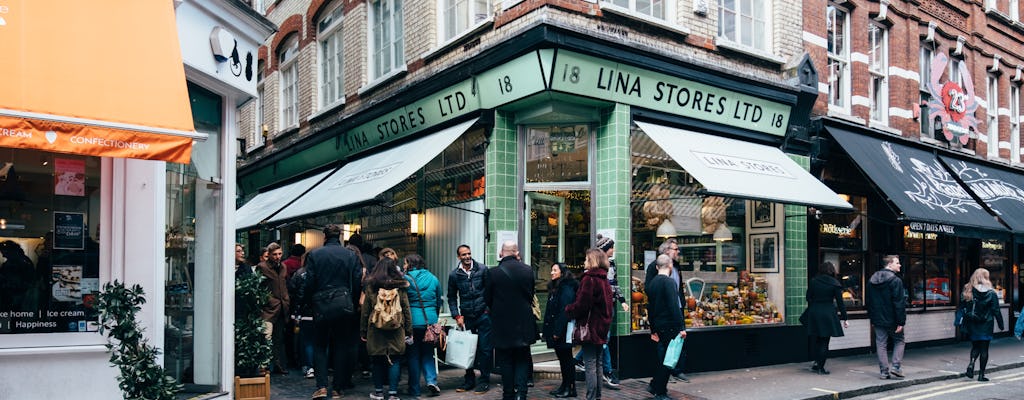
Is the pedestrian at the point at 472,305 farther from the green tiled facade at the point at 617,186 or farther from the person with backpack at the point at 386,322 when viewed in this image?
the green tiled facade at the point at 617,186

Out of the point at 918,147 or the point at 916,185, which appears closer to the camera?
the point at 916,185

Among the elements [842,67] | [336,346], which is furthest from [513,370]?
[842,67]

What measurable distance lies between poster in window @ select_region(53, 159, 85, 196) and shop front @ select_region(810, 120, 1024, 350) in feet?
33.1

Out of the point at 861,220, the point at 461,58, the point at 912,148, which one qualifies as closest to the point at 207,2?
the point at 461,58

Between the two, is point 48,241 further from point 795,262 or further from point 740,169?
point 795,262

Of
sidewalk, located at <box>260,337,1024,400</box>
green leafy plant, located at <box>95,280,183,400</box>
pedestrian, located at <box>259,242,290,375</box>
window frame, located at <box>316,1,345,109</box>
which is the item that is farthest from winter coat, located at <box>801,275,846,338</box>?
window frame, located at <box>316,1,345,109</box>

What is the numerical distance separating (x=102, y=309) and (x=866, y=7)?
545 inches

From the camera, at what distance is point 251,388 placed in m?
7.85

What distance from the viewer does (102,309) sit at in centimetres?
596

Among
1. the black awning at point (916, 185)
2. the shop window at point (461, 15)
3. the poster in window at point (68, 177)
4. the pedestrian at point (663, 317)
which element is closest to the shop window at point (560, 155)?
the shop window at point (461, 15)

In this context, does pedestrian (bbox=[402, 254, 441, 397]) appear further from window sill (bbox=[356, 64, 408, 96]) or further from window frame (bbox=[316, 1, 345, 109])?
window frame (bbox=[316, 1, 345, 109])

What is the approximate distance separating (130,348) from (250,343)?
1.91 meters

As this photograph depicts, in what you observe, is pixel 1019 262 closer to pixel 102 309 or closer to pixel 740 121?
pixel 740 121

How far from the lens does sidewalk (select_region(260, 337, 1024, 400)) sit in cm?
923
